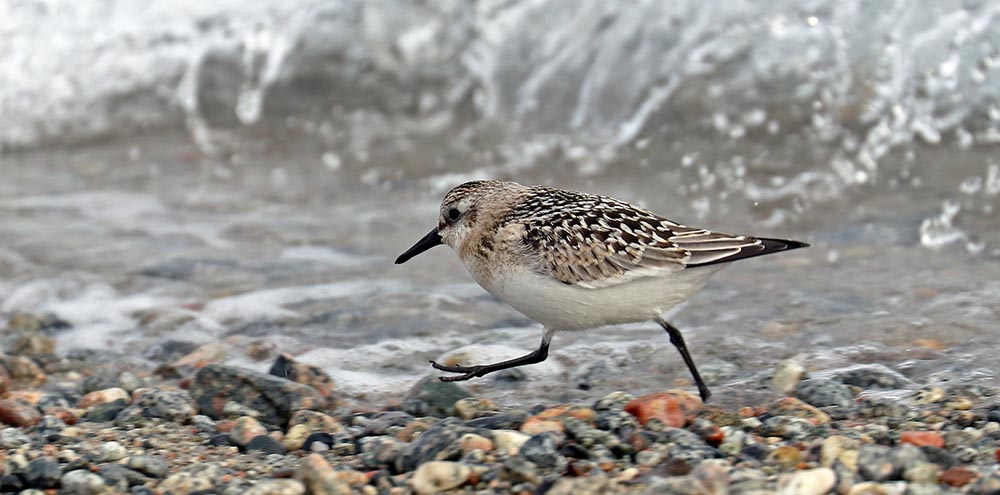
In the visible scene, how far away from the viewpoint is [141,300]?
6449 mm

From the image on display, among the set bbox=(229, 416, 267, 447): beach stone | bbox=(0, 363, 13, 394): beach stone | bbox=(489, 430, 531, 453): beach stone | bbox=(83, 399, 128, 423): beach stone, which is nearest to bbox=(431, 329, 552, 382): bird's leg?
bbox=(229, 416, 267, 447): beach stone

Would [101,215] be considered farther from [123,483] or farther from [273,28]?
[123,483]

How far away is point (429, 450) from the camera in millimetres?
3795

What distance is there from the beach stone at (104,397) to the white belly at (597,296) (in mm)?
1470

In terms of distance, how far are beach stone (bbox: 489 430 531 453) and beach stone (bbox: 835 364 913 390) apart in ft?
4.33

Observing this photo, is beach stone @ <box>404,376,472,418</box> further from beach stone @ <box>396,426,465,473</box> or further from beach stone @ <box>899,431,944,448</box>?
beach stone @ <box>899,431,944,448</box>

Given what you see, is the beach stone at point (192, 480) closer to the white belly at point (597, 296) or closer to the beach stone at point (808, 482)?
the white belly at point (597, 296)

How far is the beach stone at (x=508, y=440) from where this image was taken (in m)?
3.81

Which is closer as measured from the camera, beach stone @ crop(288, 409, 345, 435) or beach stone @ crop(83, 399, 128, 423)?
beach stone @ crop(288, 409, 345, 435)

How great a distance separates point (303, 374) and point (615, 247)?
1.41 metres

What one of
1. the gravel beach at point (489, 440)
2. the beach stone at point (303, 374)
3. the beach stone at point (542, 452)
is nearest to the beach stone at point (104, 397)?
A: the gravel beach at point (489, 440)

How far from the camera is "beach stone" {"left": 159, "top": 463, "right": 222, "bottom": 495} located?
3.68 metres

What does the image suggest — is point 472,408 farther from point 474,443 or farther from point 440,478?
point 440,478

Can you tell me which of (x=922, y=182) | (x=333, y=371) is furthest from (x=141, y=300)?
(x=922, y=182)
